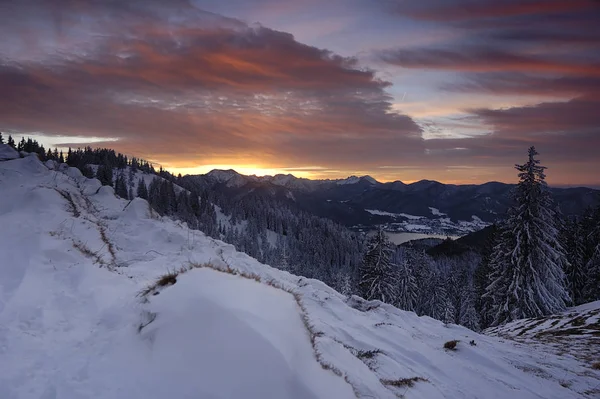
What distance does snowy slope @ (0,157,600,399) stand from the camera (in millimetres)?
4520

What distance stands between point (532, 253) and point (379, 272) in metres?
15.3

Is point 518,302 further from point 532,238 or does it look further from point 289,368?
point 289,368

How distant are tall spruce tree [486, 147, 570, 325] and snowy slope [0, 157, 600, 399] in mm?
13914

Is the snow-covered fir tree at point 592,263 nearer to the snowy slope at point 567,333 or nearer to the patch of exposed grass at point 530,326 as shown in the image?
the snowy slope at point 567,333

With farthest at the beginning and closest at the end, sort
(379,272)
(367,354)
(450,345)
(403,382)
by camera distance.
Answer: (379,272) < (450,345) < (367,354) < (403,382)

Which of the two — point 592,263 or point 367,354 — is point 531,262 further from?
point 367,354

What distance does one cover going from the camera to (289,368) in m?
4.75

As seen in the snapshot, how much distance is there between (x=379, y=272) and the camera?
35.4 m

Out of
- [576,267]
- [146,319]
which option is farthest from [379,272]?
[146,319]

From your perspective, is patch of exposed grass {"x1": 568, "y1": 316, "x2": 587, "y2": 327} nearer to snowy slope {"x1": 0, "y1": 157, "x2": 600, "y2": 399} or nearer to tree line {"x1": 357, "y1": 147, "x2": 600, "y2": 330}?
tree line {"x1": 357, "y1": 147, "x2": 600, "y2": 330}

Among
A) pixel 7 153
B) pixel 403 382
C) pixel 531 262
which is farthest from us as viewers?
pixel 7 153

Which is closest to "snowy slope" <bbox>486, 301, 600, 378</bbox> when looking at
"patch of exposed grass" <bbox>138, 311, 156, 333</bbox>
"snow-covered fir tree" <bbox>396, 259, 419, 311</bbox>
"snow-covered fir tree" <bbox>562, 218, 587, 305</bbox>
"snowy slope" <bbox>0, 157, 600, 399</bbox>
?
"snowy slope" <bbox>0, 157, 600, 399</bbox>

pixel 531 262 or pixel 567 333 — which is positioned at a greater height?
pixel 531 262

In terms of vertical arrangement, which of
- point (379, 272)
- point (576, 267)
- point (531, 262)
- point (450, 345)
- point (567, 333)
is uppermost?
point (531, 262)
